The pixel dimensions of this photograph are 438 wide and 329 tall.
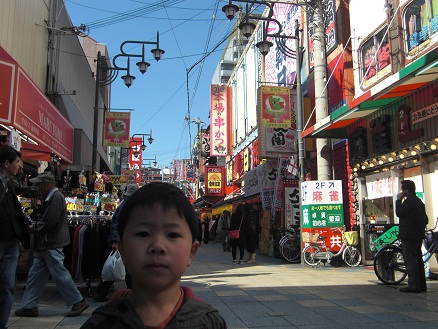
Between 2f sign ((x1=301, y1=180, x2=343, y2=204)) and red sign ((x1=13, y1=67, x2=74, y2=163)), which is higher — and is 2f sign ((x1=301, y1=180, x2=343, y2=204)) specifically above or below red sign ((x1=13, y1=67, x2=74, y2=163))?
below

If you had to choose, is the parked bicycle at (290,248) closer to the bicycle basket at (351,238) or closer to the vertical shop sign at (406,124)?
the bicycle basket at (351,238)

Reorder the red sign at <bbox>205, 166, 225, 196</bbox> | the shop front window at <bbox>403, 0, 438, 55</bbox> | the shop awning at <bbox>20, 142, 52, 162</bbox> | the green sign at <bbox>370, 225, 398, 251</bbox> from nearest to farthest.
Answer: the shop awning at <bbox>20, 142, 52, 162</bbox>, the shop front window at <bbox>403, 0, 438, 55</bbox>, the green sign at <bbox>370, 225, 398, 251</bbox>, the red sign at <bbox>205, 166, 225, 196</bbox>

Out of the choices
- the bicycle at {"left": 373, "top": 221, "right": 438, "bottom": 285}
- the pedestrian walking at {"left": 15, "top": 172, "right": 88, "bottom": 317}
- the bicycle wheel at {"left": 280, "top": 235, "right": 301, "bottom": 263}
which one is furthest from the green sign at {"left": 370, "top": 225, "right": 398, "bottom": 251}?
the pedestrian walking at {"left": 15, "top": 172, "right": 88, "bottom": 317}

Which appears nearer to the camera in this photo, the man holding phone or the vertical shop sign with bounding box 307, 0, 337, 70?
the man holding phone

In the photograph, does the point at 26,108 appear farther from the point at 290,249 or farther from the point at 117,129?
the point at 117,129

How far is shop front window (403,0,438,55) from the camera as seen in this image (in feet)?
30.4

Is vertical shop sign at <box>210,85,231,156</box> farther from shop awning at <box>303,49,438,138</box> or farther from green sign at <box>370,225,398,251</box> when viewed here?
green sign at <box>370,225,398,251</box>

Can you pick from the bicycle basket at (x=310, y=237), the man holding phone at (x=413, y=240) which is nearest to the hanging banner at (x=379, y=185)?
the bicycle basket at (x=310, y=237)

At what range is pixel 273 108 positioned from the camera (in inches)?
575

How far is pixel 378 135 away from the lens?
11.3 metres

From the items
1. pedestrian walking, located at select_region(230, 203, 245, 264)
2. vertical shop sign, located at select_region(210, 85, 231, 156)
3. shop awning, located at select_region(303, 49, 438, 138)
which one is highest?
vertical shop sign, located at select_region(210, 85, 231, 156)

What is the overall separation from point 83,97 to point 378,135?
1526cm

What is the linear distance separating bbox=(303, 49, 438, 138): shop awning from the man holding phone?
97.8 inches

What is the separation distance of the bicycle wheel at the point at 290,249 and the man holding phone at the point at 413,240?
541 centimetres
